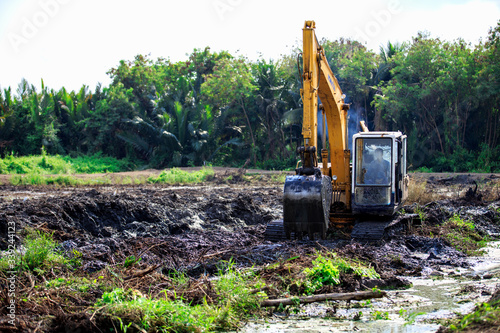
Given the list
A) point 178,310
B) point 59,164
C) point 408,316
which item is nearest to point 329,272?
point 408,316

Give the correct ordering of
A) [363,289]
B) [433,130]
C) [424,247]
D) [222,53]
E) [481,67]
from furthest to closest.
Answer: [222,53], [433,130], [481,67], [424,247], [363,289]

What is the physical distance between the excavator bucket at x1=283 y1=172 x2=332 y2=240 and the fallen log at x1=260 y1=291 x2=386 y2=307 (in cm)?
218

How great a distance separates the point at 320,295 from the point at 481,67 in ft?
83.7

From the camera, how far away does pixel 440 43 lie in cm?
2902

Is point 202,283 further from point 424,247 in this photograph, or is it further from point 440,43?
point 440,43

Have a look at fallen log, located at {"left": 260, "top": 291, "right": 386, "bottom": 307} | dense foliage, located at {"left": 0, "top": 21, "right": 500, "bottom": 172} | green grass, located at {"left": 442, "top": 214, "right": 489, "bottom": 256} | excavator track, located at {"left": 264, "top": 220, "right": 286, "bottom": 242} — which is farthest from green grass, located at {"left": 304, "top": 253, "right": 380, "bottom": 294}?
dense foliage, located at {"left": 0, "top": 21, "right": 500, "bottom": 172}

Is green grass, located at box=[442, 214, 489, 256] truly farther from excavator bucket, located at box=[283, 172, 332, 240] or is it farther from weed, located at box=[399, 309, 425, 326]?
weed, located at box=[399, 309, 425, 326]

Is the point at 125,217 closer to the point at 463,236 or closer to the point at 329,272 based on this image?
the point at 329,272

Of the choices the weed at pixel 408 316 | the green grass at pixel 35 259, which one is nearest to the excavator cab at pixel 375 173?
the weed at pixel 408 316

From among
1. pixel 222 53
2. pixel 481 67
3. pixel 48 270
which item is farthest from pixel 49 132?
pixel 48 270

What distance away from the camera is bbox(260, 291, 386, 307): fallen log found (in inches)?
227

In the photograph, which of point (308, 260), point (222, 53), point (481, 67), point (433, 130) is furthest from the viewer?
point (222, 53)

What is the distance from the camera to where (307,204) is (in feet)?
26.5

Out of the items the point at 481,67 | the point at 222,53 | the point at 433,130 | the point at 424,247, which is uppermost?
the point at 222,53
